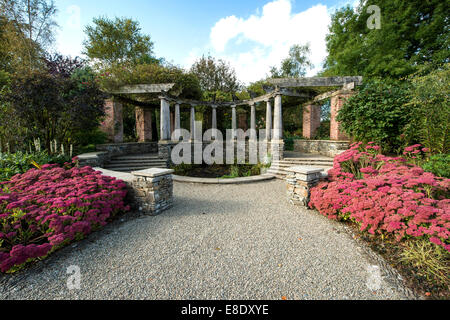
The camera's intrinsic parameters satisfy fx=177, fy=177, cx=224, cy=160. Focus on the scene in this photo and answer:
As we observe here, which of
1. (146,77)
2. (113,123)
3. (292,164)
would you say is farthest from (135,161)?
(292,164)

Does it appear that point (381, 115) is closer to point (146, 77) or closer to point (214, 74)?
point (146, 77)

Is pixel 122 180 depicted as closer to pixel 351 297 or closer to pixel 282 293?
pixel 282 293

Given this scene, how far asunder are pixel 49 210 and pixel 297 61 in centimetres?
2245

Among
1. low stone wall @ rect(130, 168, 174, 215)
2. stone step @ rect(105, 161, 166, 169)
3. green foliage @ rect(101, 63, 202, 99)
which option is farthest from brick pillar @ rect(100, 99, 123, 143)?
low stone wall @ rect(130, 168, 174, 215)

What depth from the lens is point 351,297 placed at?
180 cm

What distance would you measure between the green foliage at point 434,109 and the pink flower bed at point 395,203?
153 centimetres

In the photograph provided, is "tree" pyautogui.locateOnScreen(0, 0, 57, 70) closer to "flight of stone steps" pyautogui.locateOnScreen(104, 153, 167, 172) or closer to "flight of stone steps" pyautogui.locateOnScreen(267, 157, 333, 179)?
"flight of stone steps" pyautogui.locateOnScreen(104, 153, 167, 172)

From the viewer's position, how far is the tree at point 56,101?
5.33 metres

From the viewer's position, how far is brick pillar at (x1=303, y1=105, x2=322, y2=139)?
1176cm

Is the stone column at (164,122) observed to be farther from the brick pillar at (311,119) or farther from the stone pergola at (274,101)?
the brick pillar at (311,119)

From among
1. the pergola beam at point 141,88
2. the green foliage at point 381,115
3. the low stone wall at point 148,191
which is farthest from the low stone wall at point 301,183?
the pergola beam at point 141,88

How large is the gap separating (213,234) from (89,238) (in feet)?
6.74

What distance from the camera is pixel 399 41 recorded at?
1043 centimetres
